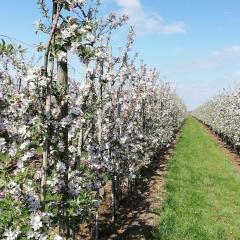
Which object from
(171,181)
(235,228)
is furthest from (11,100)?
(171,181)

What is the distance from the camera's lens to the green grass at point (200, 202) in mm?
11844

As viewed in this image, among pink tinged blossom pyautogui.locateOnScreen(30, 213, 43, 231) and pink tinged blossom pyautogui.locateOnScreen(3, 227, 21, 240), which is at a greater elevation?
pink tinged blossom pyautogui.locateOnScreen(30, 213, 43, 231)

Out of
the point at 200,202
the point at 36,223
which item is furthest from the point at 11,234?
the point at 200,202

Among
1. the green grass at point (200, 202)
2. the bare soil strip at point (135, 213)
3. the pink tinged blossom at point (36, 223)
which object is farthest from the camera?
the green grass at point (200, 202)

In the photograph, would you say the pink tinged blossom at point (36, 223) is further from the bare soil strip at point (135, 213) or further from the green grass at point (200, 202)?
the green grass at point (200, 202)

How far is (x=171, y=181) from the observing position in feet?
60.3

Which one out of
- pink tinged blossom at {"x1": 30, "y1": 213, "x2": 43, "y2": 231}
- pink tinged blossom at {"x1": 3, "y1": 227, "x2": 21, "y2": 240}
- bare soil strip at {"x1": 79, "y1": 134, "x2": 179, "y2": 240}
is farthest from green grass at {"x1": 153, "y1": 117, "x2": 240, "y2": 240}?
pink tinged blossom at {"x1": 3, "y1": 227, "x2": 21, "y2": 240}

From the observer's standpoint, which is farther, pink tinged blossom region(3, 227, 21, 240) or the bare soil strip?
the bare soil strip

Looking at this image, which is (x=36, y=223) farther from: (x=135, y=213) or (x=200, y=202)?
(x=200, y=202)

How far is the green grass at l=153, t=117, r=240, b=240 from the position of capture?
11.8 metres

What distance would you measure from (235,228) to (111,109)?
477 cm

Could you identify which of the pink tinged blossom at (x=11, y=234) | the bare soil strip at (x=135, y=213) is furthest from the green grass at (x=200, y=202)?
the pink tinged blossom at (x=11, y=234)

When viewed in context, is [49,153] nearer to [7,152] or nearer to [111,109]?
[7,152]

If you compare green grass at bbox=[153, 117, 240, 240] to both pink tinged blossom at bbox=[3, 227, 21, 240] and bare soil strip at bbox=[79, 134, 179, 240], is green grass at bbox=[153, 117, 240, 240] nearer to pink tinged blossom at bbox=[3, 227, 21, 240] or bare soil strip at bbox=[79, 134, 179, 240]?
bare soil strip at bbox=[79, 134, 179, 240]
